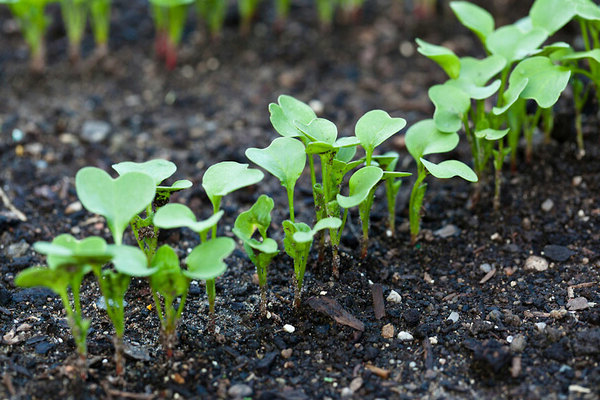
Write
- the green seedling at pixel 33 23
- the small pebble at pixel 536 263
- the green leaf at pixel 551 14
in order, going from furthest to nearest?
the green seedling at pixel 33 23, the green leaf at pixel 551 14, the small pebble at pixel 536 263

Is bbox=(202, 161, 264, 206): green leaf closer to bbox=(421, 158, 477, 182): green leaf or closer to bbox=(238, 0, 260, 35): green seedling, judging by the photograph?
bbox=(421, 158, 477, 182): green leaf

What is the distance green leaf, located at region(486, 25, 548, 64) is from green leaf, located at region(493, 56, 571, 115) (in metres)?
0.06

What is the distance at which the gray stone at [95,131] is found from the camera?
2.76m

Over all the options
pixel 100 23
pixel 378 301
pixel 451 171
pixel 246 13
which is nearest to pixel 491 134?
pixel 451 171

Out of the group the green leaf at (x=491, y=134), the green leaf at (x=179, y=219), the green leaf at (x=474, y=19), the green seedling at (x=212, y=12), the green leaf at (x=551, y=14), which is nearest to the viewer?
the green leaf at (x=179, y=219)

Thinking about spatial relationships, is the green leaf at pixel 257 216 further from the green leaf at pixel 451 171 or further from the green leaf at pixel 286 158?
the green leaf at pixel 451 171

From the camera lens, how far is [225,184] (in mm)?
1611

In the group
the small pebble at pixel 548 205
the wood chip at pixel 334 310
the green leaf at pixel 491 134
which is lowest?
the wood chip at pixel 334 310

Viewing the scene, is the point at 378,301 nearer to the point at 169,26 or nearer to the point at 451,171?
the point at 451,171

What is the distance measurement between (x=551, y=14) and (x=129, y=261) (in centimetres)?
159

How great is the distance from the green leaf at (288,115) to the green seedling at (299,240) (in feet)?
0.81

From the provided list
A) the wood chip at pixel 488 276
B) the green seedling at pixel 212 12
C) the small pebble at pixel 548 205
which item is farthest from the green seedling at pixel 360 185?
the green seedling at pixel 212 12

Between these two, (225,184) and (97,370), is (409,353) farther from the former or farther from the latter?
(97,370)

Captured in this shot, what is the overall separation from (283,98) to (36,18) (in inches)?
67.8
